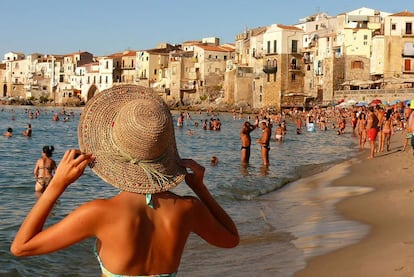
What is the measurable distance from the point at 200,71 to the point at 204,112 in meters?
8.87

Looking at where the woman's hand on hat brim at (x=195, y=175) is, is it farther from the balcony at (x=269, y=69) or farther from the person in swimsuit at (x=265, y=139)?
the balcony at (x=269, y=69)

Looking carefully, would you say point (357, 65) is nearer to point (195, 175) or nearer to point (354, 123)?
point (354, 123)

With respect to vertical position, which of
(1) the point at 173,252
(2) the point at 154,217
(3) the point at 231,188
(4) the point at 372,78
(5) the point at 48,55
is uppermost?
(5) the point at 48,55

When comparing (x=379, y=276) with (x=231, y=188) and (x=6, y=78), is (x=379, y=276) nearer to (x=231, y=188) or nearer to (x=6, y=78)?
(x=231, y=188)

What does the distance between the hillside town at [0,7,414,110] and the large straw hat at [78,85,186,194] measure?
39.0 meters

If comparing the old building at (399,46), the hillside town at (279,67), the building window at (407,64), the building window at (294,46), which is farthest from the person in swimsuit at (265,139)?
the building window at (294,46)

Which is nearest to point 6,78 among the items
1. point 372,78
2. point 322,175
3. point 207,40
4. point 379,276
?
point 207,40

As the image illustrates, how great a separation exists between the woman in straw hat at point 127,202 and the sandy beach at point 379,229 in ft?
9.59

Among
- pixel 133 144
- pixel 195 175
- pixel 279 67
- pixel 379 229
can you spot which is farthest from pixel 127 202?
pixel 279 67

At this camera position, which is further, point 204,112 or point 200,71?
point 200,71

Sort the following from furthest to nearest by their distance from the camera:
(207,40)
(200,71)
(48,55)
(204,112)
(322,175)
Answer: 1. (48,55)
2. (207,40)
3. (200,71)
4. (204,112)
5. (322,175)

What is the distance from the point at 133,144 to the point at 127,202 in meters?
0.21

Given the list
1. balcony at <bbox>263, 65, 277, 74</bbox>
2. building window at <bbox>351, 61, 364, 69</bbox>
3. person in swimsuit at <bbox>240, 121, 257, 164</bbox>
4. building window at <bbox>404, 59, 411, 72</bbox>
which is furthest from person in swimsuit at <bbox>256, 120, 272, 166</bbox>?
balcony at <bbox>263, 65, 277, 74</bbox>

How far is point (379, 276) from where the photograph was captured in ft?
14.8
